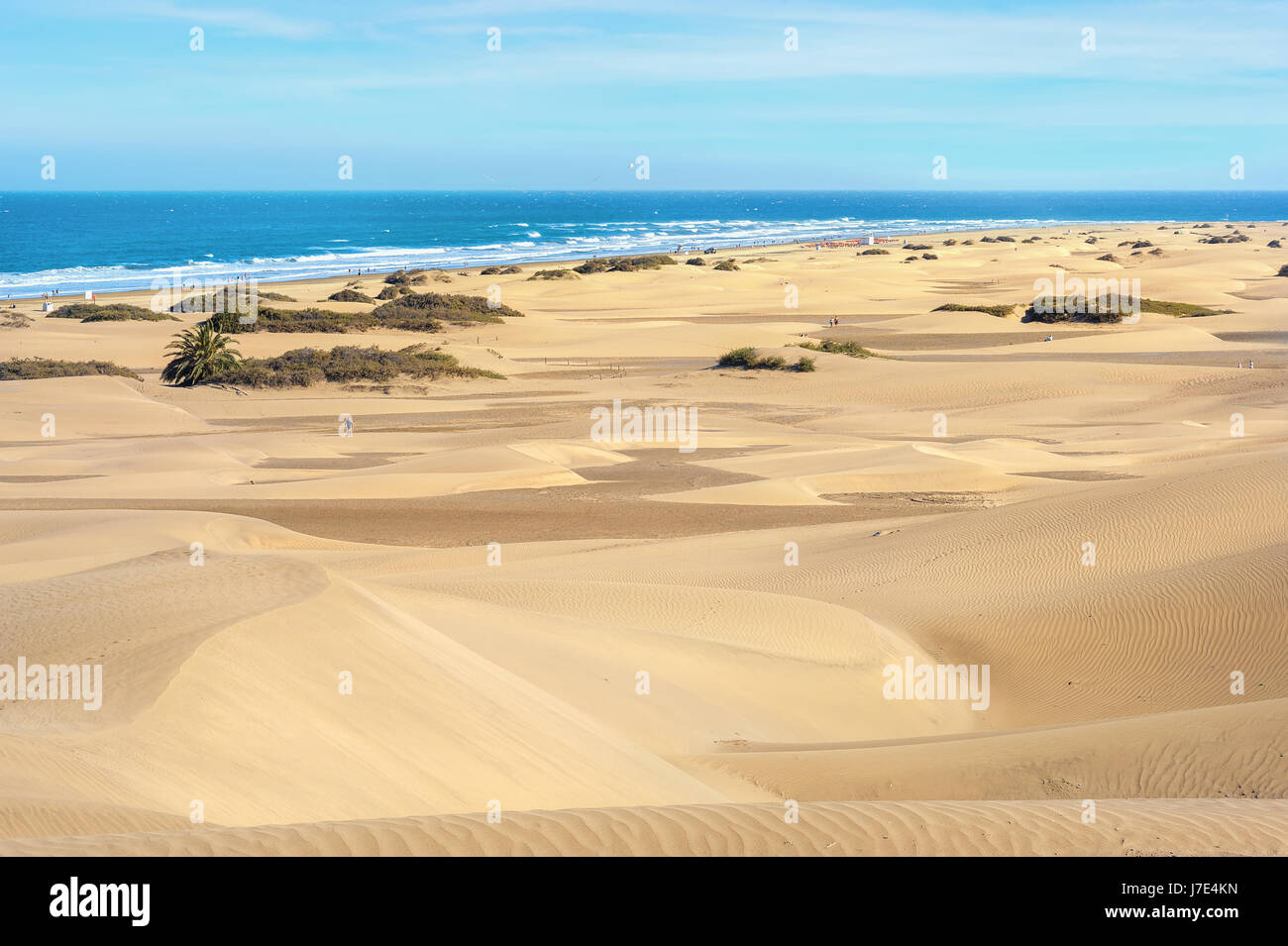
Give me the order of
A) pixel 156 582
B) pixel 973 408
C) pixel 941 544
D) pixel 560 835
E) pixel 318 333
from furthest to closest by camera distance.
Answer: pixel 318 333 → pixel 973 408 → pixel 941 544 → pixel 156 582 → pixel 560 835

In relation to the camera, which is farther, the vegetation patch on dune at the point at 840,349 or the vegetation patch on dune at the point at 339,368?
the vegetation patch on dune at the point at 840,349

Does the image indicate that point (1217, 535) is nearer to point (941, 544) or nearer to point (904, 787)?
point (941, 544)

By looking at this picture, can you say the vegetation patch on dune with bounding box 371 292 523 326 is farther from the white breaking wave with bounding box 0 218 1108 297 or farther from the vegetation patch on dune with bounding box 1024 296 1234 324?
the white breaking wave with bounding box 0 218 1108 297

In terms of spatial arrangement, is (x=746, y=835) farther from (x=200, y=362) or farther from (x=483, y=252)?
(x=483, y=252)

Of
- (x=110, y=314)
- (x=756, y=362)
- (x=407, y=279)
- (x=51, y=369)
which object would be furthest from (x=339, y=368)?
(x=407, y=279)

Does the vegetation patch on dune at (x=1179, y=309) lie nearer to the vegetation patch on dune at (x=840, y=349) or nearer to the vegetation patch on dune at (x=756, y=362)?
the vegetation patch on dune at (x=840, y=349)

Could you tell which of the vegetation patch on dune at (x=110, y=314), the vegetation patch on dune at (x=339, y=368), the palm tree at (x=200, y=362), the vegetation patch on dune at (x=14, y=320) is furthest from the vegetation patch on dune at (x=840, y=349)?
the vegetation patch on dune at (x=14, y=320)
